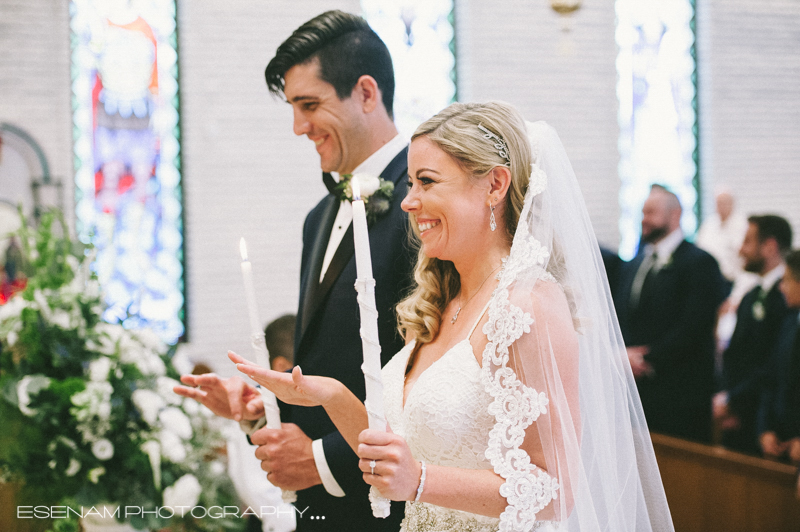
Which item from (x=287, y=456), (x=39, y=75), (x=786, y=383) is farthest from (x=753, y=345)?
(x=39, y=75)

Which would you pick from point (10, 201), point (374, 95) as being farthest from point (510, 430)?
point (10, 201)

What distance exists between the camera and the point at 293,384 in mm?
1383

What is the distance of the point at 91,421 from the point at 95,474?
14cm

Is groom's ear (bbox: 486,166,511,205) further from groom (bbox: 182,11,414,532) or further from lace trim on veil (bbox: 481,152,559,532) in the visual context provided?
groom (bbox: 182,11,414,532)

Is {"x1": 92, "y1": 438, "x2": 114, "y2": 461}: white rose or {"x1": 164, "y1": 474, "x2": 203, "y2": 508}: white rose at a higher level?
{"x1": 92, "y1": 438, "x2": 114, "y2": 461}: white rose

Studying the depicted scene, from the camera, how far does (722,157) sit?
23.2 ft

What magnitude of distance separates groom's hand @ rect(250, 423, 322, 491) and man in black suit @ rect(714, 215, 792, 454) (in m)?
3.41

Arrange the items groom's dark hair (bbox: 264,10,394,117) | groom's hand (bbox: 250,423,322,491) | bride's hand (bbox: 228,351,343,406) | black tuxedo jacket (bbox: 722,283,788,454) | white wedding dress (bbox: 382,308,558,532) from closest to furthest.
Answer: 1. bride's hand (bbox: 228,351,343,406)
2. white wedding dress (bbox: 382,308,558,532)
3. groom's hand (bbox: 250,423,322,491)
4. groom's dark hair (bbox: 264,10,394,117)
5. black tuxedo jacket (bbox: 722,283,788,454)

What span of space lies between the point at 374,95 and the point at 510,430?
110 cm

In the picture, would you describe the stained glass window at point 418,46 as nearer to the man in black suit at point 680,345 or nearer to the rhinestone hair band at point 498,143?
the man in black suit at point 680,345

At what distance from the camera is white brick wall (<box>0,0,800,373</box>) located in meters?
5.54

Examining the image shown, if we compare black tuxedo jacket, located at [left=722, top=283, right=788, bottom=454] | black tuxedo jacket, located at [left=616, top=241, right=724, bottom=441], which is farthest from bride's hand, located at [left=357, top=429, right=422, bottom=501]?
black tuxedo jacket, located at [left=616, top=241, right=724, bottom=441]

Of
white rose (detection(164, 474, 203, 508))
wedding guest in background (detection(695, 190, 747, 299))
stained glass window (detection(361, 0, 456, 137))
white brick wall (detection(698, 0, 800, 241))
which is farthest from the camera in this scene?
white brick wall (detection(698, 0, 800, 241))

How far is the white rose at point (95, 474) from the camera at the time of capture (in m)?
1.93
